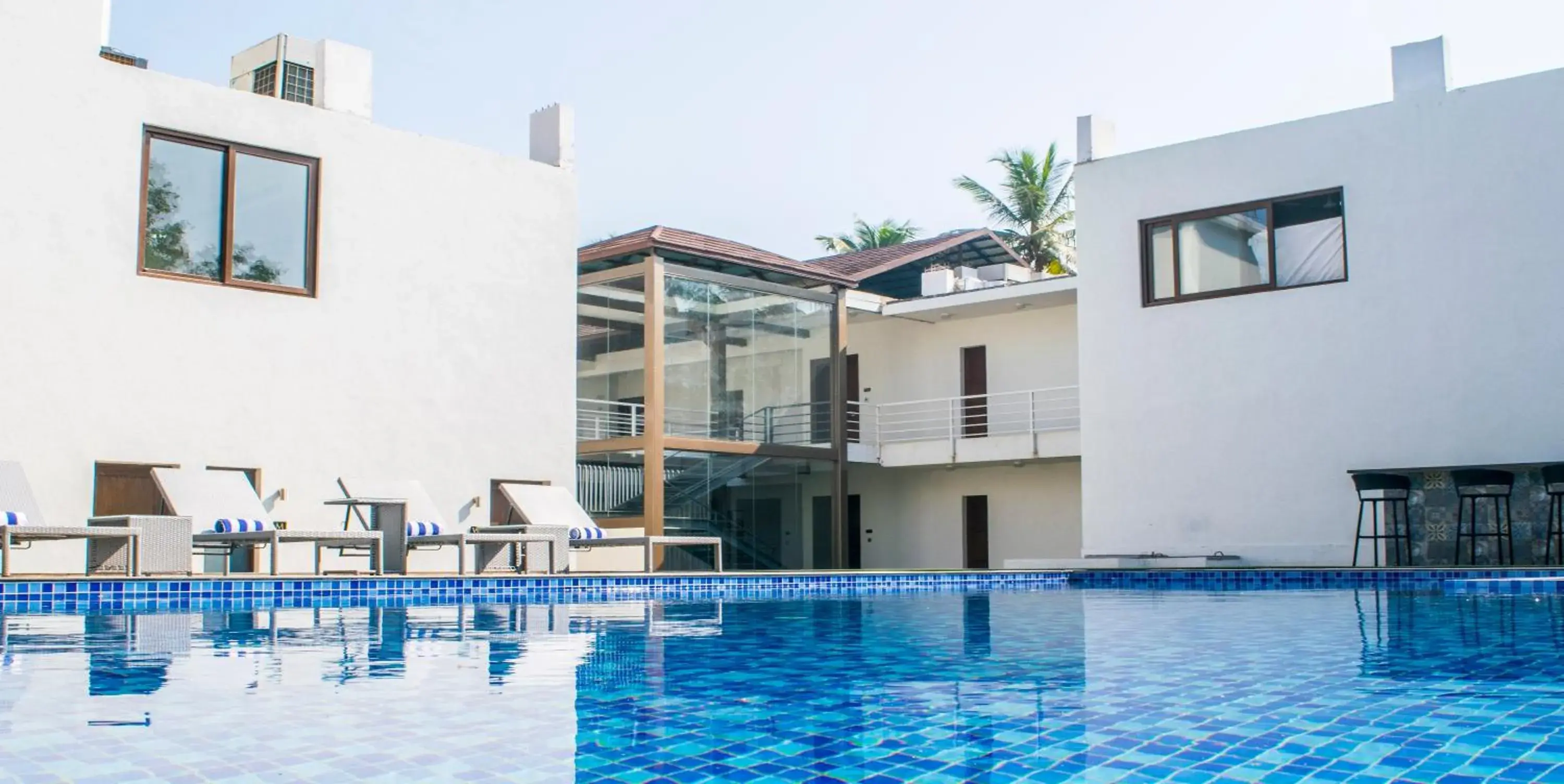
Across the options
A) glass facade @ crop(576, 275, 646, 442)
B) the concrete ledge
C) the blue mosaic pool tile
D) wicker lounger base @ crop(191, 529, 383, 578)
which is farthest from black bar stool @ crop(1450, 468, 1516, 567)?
glass facade @ crop(576, 275, 646, 442)

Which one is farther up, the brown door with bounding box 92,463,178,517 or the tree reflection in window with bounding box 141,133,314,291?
the tree reflection in window with bounding box 141,133,314,291

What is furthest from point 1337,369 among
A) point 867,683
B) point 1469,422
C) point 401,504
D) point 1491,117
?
point 867,683

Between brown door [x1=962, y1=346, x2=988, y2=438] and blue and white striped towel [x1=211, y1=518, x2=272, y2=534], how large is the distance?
13.1 m

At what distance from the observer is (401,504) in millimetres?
10766

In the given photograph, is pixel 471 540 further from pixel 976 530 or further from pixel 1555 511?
pixel 976 530

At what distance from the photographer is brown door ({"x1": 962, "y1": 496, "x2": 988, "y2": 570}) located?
21828mm

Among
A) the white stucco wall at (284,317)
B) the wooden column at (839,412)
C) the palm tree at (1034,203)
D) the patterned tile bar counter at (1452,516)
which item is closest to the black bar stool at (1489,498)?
the patterned tile bar counter at (1452,516)

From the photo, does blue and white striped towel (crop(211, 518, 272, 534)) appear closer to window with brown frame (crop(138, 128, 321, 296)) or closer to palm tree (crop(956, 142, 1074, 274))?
window with brown frame (crop(138, 128, 321, 296))

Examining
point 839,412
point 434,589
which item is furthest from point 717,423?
point 434,589

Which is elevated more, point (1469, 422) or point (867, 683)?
point (1469, 422)

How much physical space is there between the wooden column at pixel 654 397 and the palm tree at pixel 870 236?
74.3ft

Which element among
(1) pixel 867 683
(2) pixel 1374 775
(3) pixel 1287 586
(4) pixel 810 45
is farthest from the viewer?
(4) pixel 810 45

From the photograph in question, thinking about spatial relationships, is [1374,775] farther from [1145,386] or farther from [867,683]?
[1145,386]

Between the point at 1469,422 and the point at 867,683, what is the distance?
11.0 m
